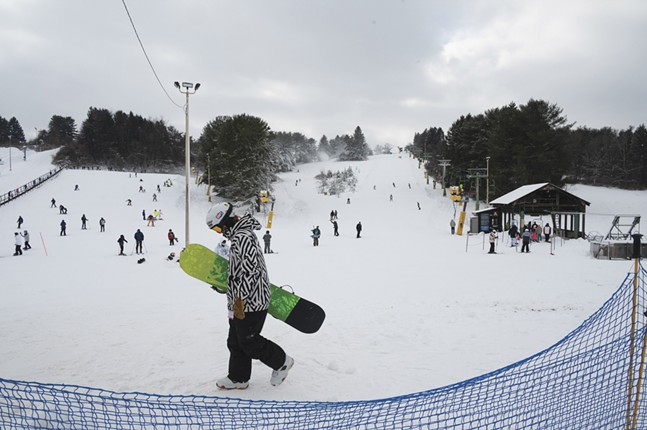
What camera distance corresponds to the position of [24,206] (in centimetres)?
3769

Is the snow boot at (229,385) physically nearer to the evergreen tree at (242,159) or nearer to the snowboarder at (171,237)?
the snowboarder at (171,237)

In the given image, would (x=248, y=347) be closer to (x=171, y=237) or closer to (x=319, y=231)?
(x=319, y=231)

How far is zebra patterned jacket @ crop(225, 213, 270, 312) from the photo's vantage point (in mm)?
3586

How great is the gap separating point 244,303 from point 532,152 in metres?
48.6

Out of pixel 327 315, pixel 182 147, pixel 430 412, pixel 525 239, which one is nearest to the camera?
pixel 430 412

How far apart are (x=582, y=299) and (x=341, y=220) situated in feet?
105

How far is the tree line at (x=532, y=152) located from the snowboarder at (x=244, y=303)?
35981mm

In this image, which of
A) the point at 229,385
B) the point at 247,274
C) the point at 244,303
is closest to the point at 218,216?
the point at 247,274

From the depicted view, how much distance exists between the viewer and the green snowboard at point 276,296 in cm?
433

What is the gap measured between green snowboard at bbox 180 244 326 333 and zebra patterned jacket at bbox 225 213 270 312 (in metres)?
0.61

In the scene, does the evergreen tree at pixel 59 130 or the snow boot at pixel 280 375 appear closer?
the snow boot at pixel 280 375

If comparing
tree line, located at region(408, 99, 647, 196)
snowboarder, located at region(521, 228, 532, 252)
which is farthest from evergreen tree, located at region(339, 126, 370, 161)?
snowboarder, located at region(521, 228, 532, 252)

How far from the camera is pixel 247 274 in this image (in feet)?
11.8

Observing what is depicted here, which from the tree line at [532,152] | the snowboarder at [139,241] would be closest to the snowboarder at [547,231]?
the tree line at [532,152]
